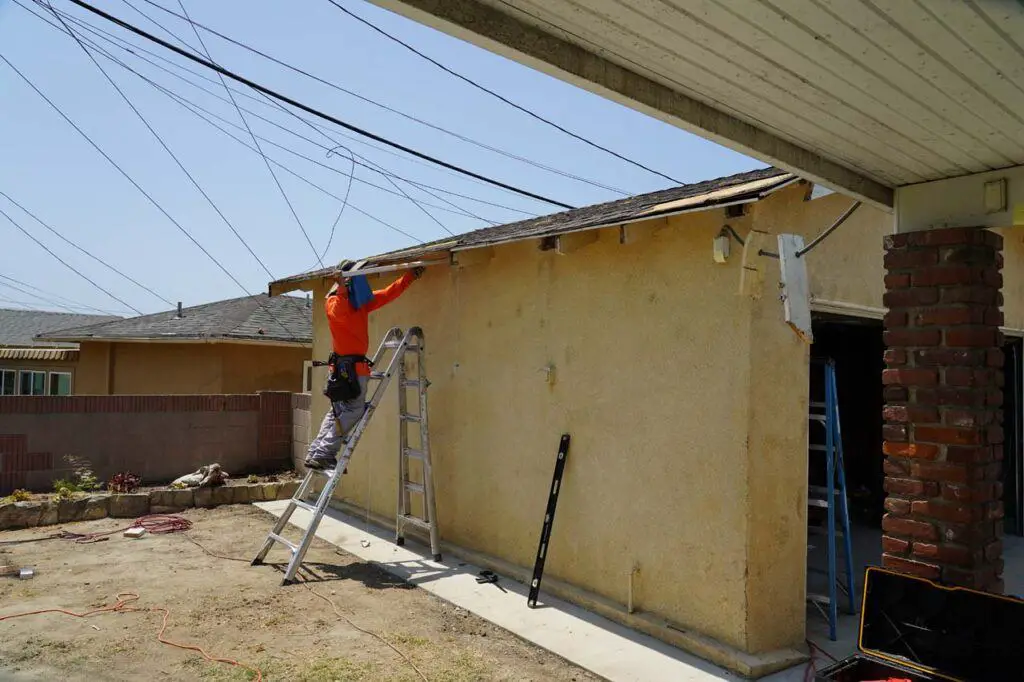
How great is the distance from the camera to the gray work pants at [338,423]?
7820mm

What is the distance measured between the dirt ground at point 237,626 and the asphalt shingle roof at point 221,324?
26.9ft

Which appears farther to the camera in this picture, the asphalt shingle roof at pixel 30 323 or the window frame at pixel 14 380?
the asphalt shingle roof at pixel 30 323

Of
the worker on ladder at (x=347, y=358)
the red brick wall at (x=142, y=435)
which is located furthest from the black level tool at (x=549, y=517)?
the red brick wall at (x=142, y=435)

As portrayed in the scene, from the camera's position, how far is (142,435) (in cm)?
1074

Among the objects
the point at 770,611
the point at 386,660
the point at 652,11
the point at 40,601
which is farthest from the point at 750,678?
the point at 40,601

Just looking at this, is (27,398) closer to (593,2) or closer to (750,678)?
(750,678)

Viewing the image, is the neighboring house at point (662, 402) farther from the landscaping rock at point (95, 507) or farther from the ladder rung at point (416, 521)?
the landscaping rock at point (95, 507)

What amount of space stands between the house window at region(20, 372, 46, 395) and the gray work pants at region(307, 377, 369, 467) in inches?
706

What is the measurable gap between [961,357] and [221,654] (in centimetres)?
492

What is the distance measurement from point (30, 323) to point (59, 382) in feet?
39.6

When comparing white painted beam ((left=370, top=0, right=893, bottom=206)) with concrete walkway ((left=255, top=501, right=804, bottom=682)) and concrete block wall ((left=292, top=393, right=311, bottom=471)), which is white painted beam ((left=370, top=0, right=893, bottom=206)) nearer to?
concrete walkway ((left=255, top=501, right=804, bottom=682))

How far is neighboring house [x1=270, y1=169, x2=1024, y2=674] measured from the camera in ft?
16.1

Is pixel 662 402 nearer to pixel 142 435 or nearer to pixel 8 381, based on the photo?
pixel 142 435

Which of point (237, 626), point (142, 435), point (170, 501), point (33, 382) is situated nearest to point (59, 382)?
point (33, 382)
